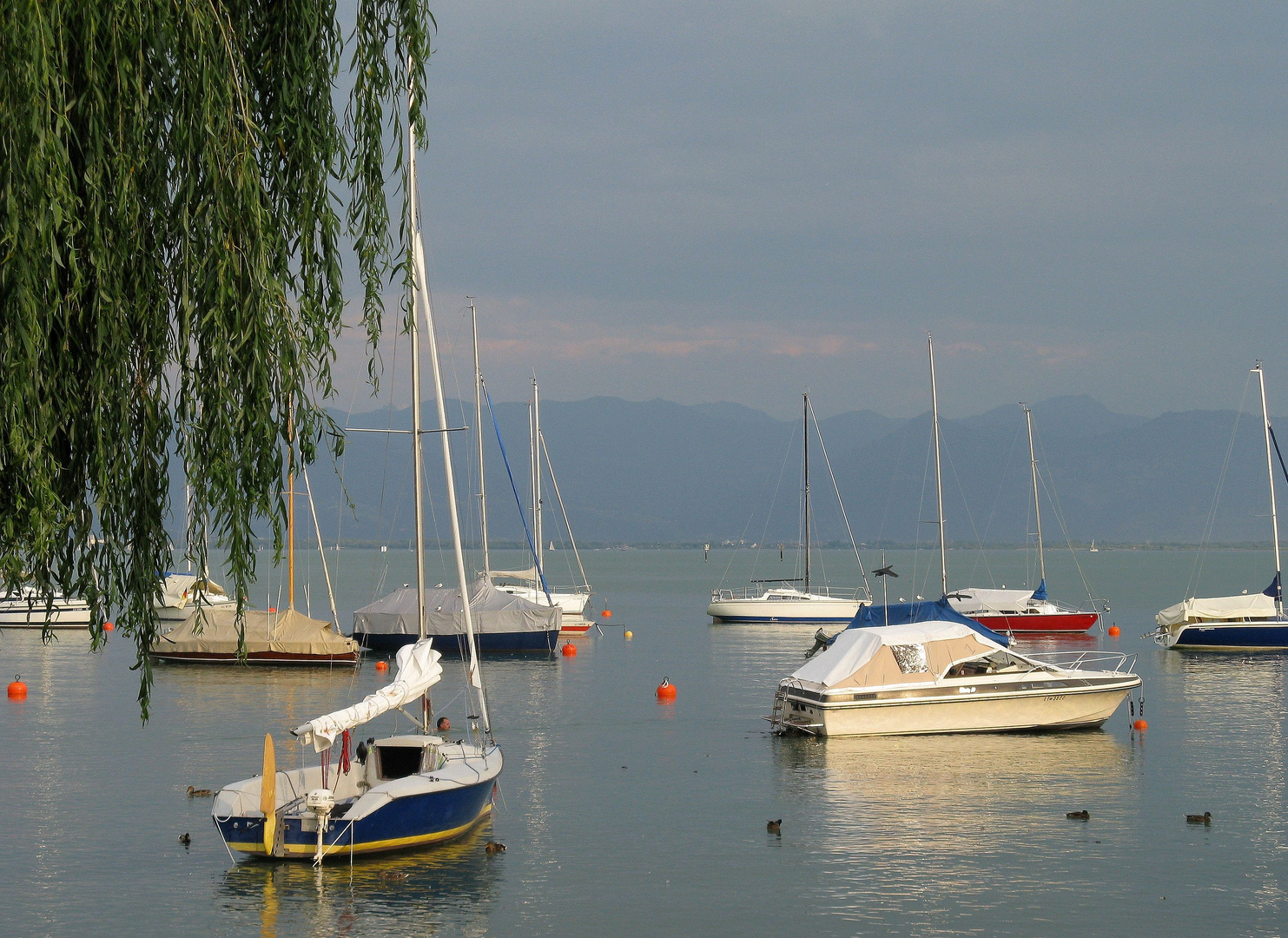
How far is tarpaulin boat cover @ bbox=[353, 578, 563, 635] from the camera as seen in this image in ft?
186

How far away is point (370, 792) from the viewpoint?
2100cm

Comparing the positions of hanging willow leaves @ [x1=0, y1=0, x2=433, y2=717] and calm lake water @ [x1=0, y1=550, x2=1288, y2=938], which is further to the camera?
calm lake water @ [x1=0, y1=550, x2=1288, y2=938]

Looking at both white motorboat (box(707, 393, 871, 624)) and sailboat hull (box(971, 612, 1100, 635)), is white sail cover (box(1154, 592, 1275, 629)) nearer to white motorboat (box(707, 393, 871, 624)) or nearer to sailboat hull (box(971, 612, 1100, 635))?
sailboat hull (box(971, 612, 1100, 635))

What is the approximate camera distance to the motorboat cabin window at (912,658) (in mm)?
33594

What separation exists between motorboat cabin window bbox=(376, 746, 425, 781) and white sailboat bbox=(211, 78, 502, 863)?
15 millimetres

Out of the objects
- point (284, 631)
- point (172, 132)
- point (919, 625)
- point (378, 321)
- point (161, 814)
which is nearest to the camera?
point (172, 132)

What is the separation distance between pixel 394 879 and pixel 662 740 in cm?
1639

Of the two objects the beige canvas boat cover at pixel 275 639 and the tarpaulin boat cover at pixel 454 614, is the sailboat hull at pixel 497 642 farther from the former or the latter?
the beige canvas boat cover at pixel 275 639

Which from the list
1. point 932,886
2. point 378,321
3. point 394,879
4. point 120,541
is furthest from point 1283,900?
point 120,541

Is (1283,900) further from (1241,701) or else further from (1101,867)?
(1241,701)

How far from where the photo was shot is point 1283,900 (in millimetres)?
20141

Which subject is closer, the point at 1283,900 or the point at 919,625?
the point at 1283,900

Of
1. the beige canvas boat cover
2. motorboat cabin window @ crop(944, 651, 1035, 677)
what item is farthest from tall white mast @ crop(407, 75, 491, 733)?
the beige canvas boat cover

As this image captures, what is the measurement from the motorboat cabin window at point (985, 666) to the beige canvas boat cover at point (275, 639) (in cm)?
2722
